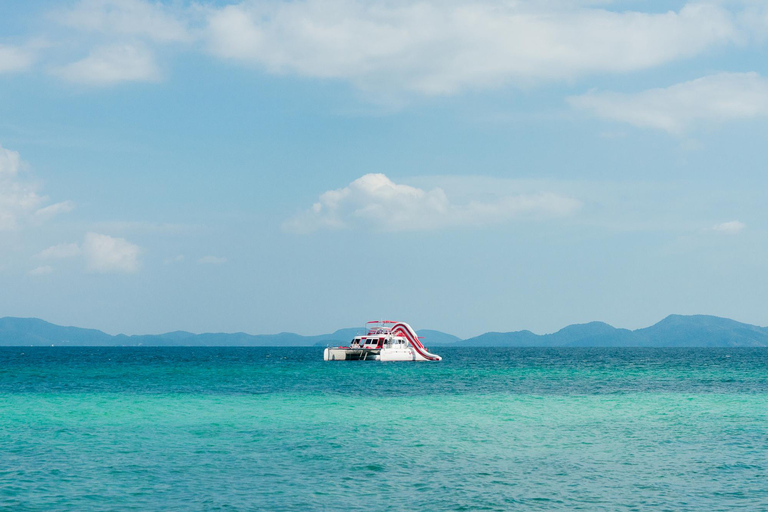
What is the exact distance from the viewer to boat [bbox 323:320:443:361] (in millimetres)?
112375

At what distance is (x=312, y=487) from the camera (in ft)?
69.2

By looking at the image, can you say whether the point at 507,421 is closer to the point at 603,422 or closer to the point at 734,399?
the point at 603,422

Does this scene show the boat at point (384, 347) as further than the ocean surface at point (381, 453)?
Yes

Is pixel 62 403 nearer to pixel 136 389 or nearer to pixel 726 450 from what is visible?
pixel 136 389

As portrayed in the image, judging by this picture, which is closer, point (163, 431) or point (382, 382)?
point (163, 431)

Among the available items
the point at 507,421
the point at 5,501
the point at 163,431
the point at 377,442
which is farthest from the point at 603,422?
the point at 5,501

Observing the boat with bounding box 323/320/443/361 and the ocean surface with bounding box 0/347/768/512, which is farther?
the boat with bounding box 323/320/443/361

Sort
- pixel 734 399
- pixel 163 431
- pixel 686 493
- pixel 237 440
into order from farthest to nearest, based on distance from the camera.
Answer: pixel 734 399
pixel 163 431
pixel 237 440
pixel 686 493

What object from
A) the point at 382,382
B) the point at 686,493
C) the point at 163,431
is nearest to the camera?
the point at 686,493

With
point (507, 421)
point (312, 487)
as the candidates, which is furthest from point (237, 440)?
point (507, 421)

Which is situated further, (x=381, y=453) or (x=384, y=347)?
(x=384, y=347)

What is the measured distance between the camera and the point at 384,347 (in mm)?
113062

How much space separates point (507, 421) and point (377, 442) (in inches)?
381

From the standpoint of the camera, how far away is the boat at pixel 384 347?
369 ft
